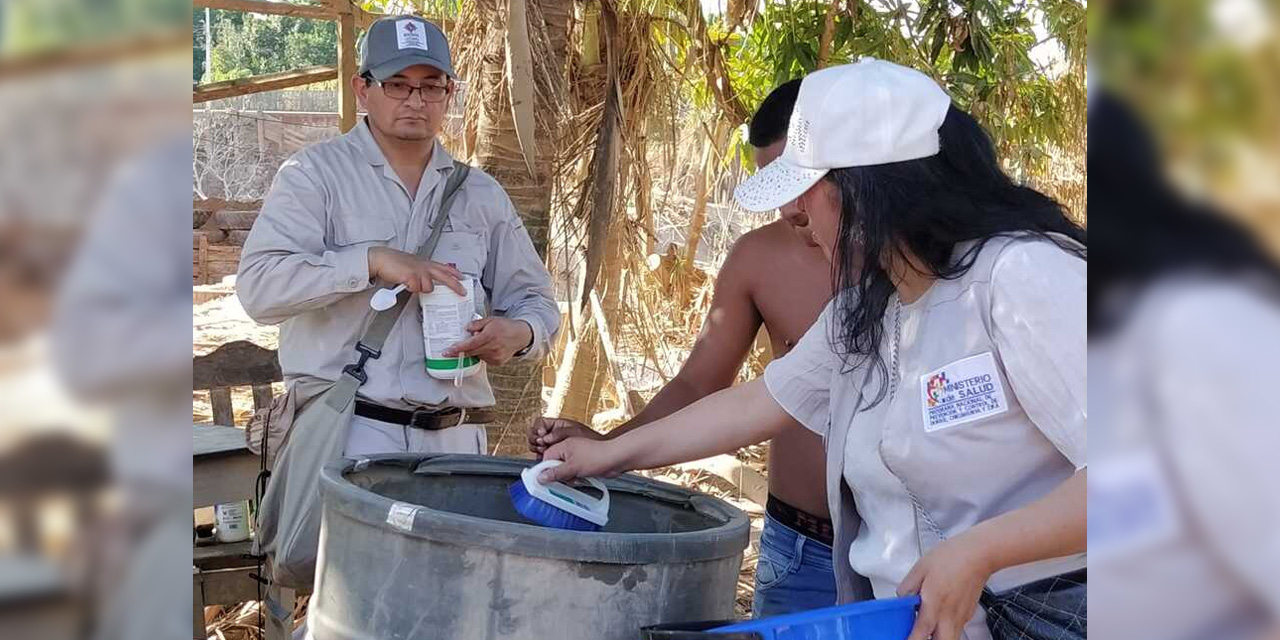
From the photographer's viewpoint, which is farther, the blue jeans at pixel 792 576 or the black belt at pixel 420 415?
the black belt at pixel 420 415

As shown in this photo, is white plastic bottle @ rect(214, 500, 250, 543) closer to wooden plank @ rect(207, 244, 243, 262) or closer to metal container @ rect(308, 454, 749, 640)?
metal container @ rect(308, 454, 749, 640)

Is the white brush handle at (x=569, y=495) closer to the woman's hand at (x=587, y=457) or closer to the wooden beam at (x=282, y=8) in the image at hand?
the woman's hand at (x=587, y=457)

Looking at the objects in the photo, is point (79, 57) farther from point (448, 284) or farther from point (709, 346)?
point (709, 346)

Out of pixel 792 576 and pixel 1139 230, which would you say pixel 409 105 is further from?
pixel 1139 230

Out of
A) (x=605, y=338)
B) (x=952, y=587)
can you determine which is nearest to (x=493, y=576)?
(x=952, y=587)

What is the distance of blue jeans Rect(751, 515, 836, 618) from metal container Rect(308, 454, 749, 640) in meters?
0.96

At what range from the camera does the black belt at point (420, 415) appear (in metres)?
2.93

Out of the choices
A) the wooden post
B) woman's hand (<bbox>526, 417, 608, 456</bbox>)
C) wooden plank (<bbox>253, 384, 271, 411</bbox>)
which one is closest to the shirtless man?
woman's hand (<bbox>526, 417, 608, 456</bbox>)

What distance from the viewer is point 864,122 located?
1.84 meters

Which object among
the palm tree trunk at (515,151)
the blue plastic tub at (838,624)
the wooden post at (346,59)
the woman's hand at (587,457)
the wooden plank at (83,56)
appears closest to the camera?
the wooden plank at (83,56)

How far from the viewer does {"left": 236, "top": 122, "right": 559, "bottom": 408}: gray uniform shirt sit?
110 inches

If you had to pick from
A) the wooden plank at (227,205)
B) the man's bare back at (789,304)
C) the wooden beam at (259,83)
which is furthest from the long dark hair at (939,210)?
the wooden plank at (227,205)

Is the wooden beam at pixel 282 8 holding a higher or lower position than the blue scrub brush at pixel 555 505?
higher

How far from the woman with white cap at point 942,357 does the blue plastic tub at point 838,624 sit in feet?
0.13
